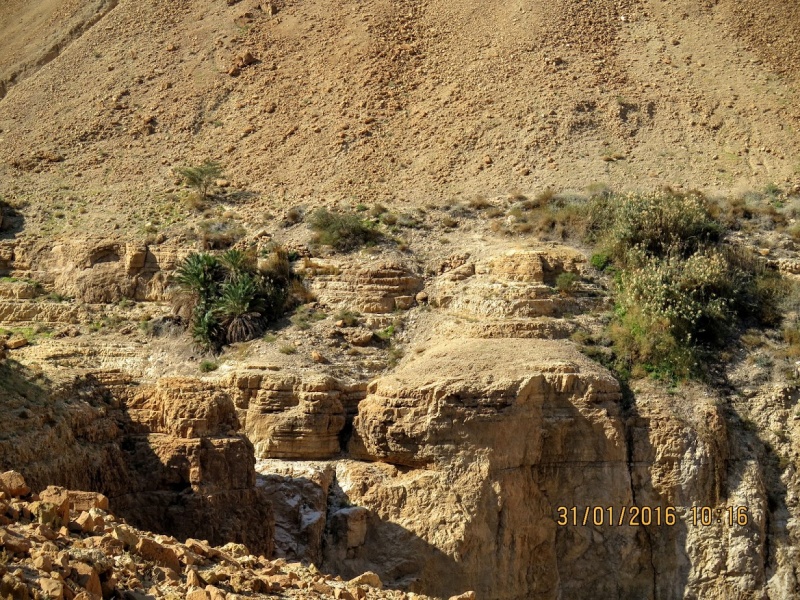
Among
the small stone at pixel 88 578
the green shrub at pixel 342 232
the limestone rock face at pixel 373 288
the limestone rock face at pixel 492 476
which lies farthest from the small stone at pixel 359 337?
the small stone at pixel 88 578

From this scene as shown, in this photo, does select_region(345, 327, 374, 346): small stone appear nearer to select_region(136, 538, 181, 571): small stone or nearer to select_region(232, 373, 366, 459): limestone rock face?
select_region(232, 373, 366, 459): limestone rock face

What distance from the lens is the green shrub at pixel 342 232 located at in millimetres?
25562

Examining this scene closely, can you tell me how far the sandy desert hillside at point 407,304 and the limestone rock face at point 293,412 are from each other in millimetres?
53

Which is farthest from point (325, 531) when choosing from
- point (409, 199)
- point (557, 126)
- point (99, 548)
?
point (557, 126)

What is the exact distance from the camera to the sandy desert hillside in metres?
16.5

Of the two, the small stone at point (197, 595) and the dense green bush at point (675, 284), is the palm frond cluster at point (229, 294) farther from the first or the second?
the small stone at point (197, 595)

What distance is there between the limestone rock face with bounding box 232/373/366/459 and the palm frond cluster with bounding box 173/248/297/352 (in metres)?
2.26

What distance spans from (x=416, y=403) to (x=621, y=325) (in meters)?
4.70

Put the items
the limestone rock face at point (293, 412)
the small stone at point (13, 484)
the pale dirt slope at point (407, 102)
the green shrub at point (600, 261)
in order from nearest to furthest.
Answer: the small stone at point (13, 484) → the limestone rock face at point (293, 412) → the green shrub at point (600, 261) → the pale dirt slope at point (407, 102)

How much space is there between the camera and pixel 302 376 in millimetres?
21250

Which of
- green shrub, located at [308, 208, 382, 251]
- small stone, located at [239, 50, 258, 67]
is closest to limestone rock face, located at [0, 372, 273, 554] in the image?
green shrub, located at [308, 208, 382, 251]

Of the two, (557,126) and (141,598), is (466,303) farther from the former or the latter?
(141,598)
